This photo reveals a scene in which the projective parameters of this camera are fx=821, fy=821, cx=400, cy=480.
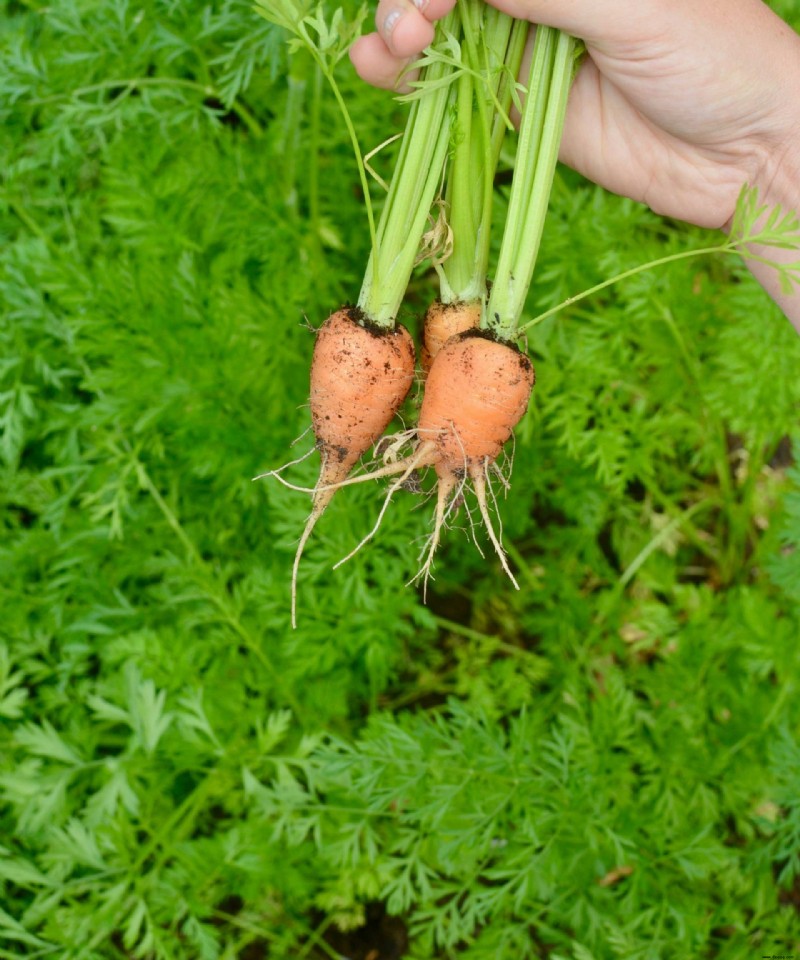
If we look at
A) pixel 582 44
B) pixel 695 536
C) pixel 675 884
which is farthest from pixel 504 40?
pixel 675 884

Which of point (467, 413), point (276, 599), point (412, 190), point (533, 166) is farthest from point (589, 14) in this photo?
point (276, 599)

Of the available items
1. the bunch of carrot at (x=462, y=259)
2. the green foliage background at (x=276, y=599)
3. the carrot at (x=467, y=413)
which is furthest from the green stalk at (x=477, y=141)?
the green foliage background at (x=276, y=599)

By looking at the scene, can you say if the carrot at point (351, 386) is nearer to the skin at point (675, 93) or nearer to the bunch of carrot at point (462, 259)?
the bunch of carrot at point (462, 259)

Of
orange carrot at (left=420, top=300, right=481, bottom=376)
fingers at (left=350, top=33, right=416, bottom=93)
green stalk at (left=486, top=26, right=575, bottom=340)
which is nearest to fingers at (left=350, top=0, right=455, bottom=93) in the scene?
fingers at (left=350, top=33, right=416, bottom=93)

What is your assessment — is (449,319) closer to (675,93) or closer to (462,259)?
(462,259)

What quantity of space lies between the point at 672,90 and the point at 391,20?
671 mm

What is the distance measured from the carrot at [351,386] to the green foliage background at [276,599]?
365 millimetres

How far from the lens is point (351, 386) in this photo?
1821mm

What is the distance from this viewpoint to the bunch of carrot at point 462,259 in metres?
1.71

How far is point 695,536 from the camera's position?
2.92m

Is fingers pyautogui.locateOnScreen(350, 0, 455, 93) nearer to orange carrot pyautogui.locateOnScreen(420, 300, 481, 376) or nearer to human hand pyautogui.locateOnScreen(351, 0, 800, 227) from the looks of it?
human hand pyautogui.locateOnScreen(351, 0, 800, 227)

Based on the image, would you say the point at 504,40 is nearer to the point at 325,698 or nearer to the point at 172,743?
the point at 325,698

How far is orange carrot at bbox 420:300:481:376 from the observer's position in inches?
71.7

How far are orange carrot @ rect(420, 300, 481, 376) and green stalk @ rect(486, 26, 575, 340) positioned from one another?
0.27 feet
